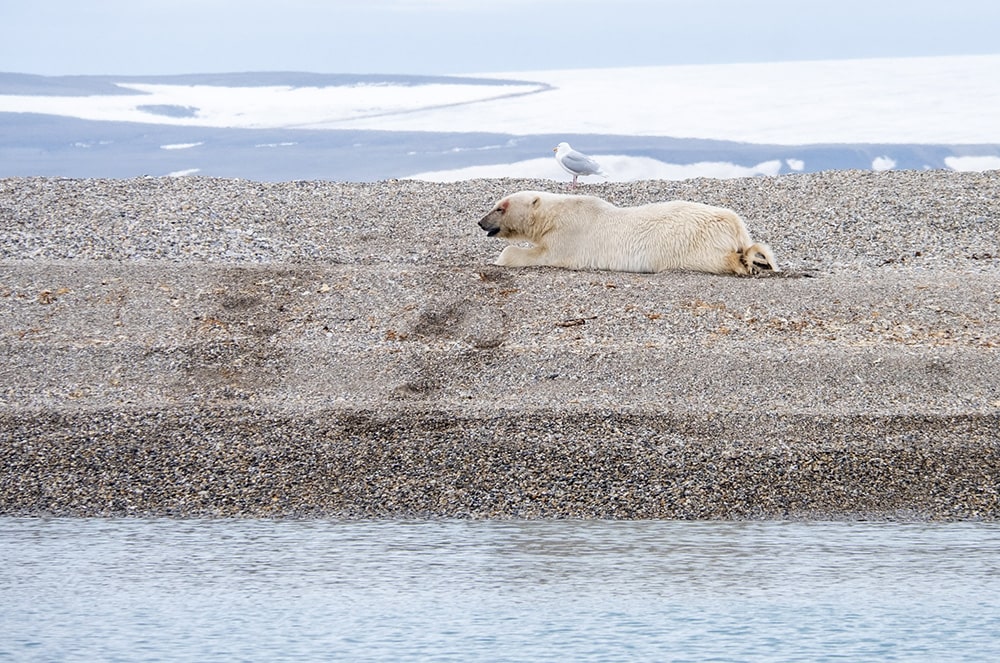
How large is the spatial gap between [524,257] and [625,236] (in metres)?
0.77

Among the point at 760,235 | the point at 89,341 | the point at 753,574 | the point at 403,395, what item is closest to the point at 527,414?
the point at 403,395

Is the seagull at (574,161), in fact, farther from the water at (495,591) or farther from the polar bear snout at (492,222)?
the water at (495,591)

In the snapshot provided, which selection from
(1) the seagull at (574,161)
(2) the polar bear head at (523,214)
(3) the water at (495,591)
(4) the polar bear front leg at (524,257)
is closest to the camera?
(3) the water at (495,591)

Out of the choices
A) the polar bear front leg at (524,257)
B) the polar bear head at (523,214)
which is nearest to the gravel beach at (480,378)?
the polar bear front leg at (524,257)

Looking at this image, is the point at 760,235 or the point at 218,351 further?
the point at 760,235

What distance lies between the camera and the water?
4348 mm

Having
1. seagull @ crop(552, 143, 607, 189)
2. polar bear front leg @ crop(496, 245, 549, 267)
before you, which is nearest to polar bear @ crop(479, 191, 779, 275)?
polar bear front leg @ crop(496, 245, 549, 267)

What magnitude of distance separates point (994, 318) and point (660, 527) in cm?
397

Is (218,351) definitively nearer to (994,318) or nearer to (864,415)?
(864,415)

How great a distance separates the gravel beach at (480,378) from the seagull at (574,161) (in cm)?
138

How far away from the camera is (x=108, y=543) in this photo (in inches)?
206

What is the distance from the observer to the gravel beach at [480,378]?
5703 mm

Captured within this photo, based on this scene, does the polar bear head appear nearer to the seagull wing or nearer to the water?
the seagull wing

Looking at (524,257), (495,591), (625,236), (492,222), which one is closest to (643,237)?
(625,236)
